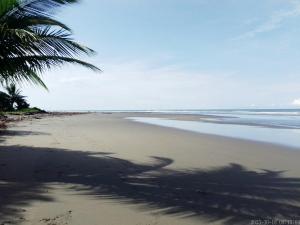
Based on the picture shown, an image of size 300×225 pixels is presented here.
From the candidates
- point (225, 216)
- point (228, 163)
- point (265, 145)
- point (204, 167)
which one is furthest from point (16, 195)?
point (265, 145)

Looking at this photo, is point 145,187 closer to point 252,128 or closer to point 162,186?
point 162,186

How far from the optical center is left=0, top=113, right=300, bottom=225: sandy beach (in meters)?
4.93

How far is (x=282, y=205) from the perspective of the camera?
5.40 metres

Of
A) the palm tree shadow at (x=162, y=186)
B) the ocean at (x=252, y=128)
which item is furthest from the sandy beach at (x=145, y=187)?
the ocean at (x=252, y=128)

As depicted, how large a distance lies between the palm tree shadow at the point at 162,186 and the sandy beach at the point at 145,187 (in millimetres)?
12

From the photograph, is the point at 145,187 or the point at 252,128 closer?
the point at 145,187

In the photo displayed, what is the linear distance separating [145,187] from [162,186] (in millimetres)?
302

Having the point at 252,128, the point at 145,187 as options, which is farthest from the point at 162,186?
the point at 252,128

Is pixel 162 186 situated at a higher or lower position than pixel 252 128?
lower

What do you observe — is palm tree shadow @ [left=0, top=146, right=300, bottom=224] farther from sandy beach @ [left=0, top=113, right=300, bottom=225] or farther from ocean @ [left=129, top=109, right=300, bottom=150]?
ocean @ [left=129, top=109, right=300, bottom=150]

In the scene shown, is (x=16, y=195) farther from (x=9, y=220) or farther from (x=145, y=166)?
(x=145, y=166)

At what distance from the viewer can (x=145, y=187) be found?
652 cm

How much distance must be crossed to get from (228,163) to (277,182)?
2338mm

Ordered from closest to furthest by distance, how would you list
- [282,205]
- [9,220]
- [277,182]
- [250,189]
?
[9,220]
[282,205]
[250,189]
[277,182]
